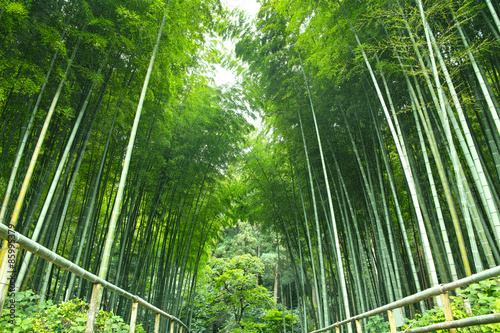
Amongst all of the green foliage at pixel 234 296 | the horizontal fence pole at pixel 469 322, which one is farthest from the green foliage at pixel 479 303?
the green foliage at pixel 234 296

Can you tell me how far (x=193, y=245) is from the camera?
6074 millimetres

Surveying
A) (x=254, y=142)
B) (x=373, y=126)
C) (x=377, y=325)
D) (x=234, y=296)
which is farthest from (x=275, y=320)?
(x=373, y=126)

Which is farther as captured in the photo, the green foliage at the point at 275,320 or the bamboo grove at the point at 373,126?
the green foliage at the point at 275,320

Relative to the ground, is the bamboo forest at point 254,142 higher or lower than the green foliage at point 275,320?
higher

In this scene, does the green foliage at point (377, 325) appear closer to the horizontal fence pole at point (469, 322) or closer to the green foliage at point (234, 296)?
the horizontal fence pole at point (469, 322)

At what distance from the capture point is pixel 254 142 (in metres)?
6.07

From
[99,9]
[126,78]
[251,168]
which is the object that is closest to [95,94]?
[126,78]

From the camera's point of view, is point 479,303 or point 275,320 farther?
point 275,320

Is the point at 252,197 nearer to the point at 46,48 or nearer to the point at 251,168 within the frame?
the point at 251,168

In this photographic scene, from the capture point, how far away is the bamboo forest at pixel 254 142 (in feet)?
6.76

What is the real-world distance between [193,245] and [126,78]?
13.0 ft

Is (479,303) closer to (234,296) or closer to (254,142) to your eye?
(254,142)

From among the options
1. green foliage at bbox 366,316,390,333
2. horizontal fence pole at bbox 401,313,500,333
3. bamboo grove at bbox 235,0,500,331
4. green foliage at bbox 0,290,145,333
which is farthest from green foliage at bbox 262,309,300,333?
horizontal fence pole at bbox 401,313,500,333

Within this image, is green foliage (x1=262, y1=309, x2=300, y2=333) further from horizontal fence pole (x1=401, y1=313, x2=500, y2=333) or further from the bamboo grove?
horizontal fence pole (x1=401, y1=313, x2=500, y2=333)
